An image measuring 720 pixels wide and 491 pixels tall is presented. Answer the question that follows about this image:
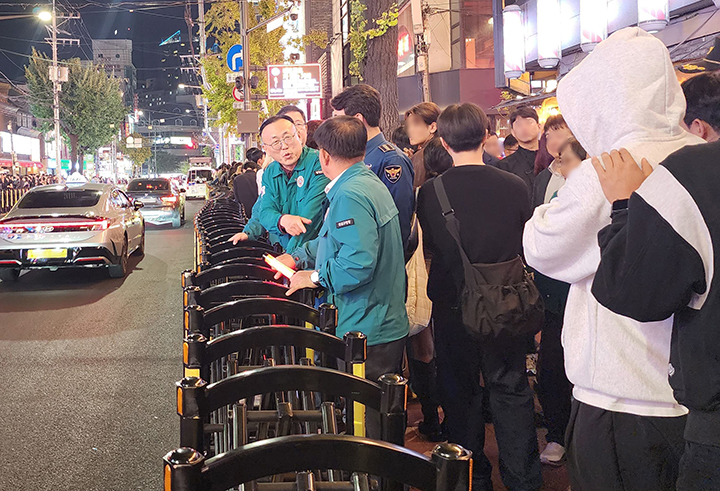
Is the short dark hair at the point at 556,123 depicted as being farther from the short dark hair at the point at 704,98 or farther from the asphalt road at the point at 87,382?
the asphalt road at the point at 87,382

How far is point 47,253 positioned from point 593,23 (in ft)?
32.2

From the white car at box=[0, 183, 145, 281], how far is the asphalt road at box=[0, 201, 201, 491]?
0.46 metres

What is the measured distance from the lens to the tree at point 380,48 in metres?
8.92

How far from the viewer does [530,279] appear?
362 cm

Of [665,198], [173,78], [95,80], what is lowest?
[665,198]

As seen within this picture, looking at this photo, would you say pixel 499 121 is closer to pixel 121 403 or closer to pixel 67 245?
pixel 67 245

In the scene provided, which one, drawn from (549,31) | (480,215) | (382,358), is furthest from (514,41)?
(382,358)

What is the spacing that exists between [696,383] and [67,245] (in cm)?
1029

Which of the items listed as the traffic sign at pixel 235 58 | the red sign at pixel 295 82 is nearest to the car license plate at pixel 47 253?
the red sign at pixel 295 82

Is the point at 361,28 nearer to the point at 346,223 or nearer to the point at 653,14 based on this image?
the point at 653,14

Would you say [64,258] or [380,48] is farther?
[64,258]

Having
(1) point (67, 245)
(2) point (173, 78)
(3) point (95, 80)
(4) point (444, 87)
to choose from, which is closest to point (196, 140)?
(2) point (173, 78)

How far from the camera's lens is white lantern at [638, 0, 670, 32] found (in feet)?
31.3

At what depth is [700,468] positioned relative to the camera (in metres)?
1.73
